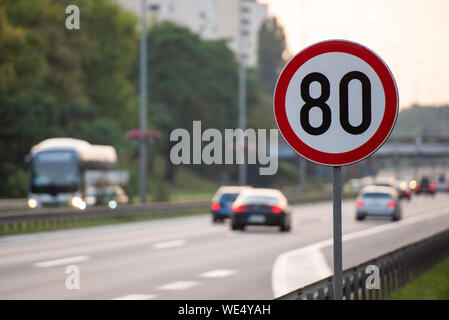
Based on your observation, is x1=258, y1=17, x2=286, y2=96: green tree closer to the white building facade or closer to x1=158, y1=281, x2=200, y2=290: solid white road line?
the white building facade

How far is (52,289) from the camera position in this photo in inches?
572

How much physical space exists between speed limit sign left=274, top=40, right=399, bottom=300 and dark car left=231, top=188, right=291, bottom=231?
25.7 meters

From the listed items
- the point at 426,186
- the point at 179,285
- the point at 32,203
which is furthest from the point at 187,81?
the point at 179,285

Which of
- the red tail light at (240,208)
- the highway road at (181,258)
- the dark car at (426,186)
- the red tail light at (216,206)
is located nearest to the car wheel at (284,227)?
the highway road at (181,258)

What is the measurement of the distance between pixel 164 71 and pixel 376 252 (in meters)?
70.9

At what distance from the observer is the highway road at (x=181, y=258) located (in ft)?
47.8

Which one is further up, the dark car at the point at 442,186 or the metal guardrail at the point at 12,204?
the metal guardrail at the point at 12,204

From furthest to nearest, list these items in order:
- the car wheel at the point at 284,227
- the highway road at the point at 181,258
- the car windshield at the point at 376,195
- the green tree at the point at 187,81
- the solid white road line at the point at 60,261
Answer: the green tree at the point at 187,81 → the car windshield at the point at 376,195 → the car wheel at the point at 284,227 → the solid white road line at the point at 60,261 → the highway road at the point at 181,258

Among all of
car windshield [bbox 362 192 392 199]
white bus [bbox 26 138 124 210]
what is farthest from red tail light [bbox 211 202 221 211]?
white bus [bbox 26 138 124 210]

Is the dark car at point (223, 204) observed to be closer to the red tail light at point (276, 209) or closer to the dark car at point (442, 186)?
the red tail light at point (276, 209)

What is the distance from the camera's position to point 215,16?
488ft

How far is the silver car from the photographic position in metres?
39.4
